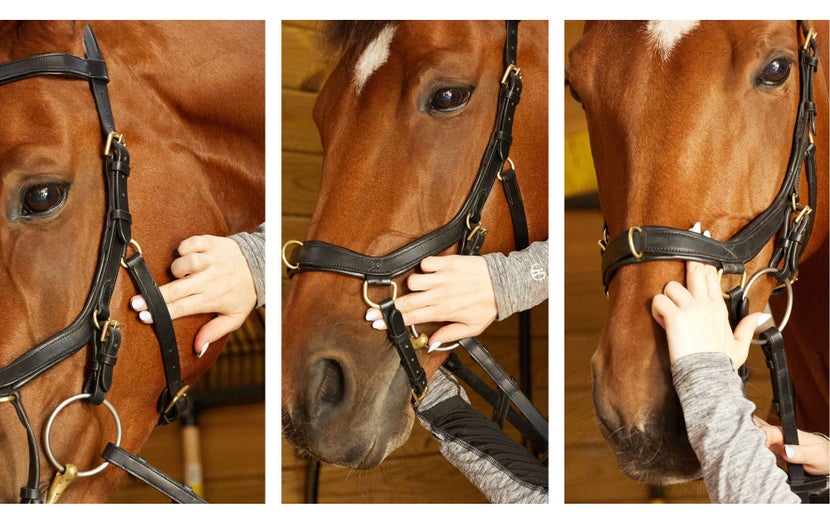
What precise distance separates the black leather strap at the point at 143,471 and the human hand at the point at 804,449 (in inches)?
30.2

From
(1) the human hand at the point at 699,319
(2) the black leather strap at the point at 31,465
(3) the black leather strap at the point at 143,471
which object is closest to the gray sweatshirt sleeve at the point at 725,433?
(1) the human hand at the point at 699,319

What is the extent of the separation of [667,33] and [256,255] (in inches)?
24.6

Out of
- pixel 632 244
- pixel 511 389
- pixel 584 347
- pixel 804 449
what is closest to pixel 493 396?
pixel 511 389

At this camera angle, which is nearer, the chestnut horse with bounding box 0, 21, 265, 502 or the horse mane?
the chestnut horse with bounding box 0, 21, 265, 502

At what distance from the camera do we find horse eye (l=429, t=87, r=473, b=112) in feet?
3.45

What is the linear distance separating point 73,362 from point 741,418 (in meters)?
0.81

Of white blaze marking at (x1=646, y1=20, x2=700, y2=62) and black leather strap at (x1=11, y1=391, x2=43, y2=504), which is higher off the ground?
white blaze marking at (x1=646, y1=20, x2=700, y2=62)

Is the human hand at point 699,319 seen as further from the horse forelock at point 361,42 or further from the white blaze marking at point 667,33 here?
the horse forelock at point 361,42

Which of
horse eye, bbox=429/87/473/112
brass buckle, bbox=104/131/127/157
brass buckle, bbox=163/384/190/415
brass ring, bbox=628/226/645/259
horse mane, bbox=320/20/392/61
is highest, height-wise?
horse mane, bbox=320/20/392/61

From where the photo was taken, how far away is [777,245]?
980mm

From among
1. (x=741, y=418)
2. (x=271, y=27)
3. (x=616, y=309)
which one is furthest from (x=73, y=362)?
(x=741, y=418)

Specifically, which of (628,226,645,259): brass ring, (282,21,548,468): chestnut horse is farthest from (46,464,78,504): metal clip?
(628,226,645,259): brass ring

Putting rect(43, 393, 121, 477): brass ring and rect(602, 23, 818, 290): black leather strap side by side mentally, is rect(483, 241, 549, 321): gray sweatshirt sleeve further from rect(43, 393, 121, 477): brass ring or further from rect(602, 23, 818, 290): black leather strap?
rect(43, 393, 121, 477): brass ring

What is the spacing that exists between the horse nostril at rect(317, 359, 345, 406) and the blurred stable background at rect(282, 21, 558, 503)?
0.35ft
